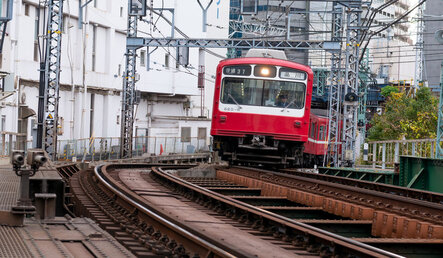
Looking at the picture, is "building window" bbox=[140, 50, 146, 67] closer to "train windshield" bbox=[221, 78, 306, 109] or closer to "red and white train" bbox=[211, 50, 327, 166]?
"red and white train" bbox=[211, 50, 327, 166]

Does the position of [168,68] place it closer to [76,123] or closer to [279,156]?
[76,123]

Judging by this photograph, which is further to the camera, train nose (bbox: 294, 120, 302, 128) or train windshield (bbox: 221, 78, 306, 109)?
train windshield (bbox: 221, 78, 306, 109)

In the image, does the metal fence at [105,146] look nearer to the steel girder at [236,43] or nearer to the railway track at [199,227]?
the steel girder at [236,43]

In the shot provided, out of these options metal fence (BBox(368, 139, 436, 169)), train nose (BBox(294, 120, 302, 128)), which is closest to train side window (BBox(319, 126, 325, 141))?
metal fence (BBox(368, 139, 436, 169))

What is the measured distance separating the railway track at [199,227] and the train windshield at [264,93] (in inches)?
247

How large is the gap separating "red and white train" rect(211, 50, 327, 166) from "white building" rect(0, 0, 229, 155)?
20.7ft

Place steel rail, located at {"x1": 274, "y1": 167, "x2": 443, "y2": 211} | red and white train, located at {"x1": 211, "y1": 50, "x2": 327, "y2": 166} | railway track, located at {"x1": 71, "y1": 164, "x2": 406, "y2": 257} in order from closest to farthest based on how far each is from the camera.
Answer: railway track, located at {"x1": 71, "y1": 164, "x2": 406, "y2": 257} → steel rail, located at {"x1": 274, "y1": 167, "x2": 443, "y2": 211} → red and white train, located at {"x1": 211, "y1": 50, "x2": 327, "y2": 166}

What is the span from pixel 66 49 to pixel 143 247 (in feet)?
96.3

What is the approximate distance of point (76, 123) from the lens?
37.8m

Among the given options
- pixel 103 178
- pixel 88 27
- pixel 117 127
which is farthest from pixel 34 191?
pixel 117 127

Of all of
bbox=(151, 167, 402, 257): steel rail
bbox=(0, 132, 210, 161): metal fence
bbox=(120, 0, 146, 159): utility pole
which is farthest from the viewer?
bbox=(120, 0, 146, 159): utility pole

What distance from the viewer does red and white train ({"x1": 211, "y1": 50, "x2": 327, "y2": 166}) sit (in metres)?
20.6

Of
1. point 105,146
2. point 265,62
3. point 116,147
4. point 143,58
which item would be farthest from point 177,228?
point 143,58

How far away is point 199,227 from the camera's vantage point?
9.57 m
